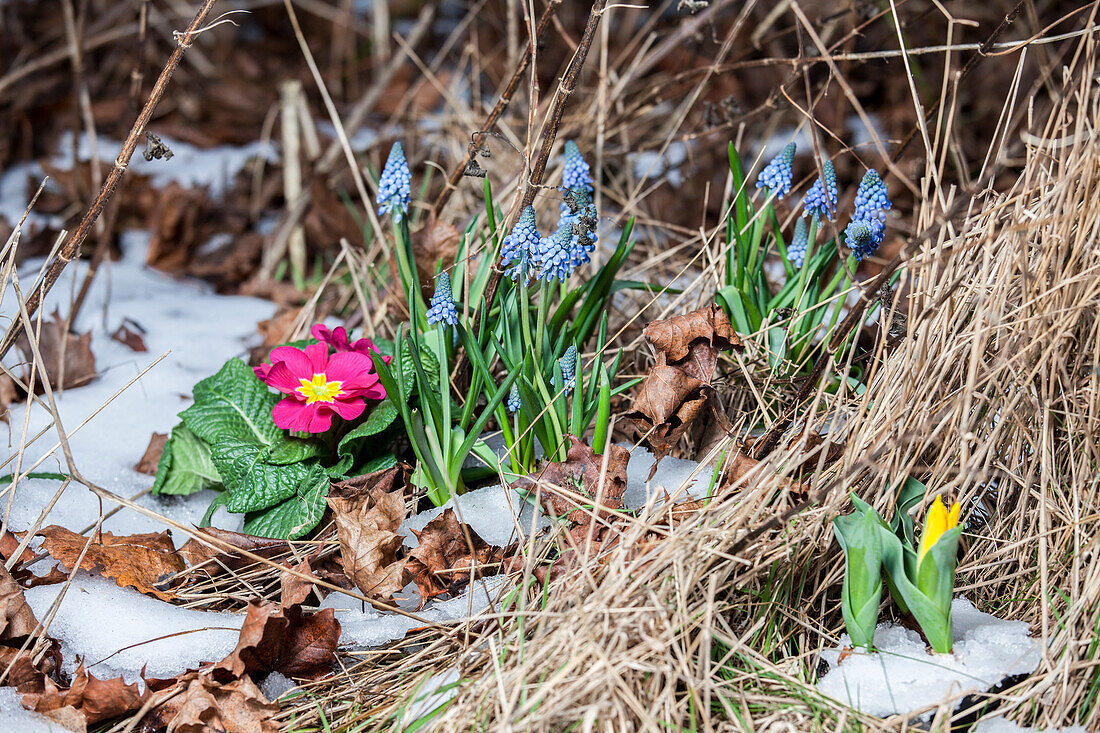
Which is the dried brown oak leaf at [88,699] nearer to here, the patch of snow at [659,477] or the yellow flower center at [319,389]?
the yellow flower center at [319,389]

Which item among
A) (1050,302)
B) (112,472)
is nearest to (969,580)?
(1050,302)

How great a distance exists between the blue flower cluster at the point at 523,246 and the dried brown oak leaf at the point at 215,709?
0.85m

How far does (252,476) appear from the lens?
5.75ft

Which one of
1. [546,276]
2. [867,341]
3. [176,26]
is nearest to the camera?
[546,276]

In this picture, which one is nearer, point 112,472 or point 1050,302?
point 1050,302

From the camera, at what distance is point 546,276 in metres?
1.64

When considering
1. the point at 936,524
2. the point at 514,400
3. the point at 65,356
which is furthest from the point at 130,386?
the point at 936,524

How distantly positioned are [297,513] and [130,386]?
2.45ft

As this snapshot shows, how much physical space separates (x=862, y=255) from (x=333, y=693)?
1.28 m

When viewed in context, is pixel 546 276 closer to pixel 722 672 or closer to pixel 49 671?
pixel 722 672

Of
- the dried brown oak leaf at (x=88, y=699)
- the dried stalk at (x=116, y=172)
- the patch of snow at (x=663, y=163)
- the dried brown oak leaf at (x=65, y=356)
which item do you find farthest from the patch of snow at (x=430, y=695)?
the patch of snow at (x=663, y=163)

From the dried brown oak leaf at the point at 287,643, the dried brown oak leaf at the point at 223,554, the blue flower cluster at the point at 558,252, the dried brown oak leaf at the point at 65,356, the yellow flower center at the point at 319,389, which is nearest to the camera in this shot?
the dried brown oak leaf at the point at 287,643

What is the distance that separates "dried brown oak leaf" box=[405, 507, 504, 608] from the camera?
1.59 metres

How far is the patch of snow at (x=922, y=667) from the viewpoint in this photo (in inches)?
50.5
